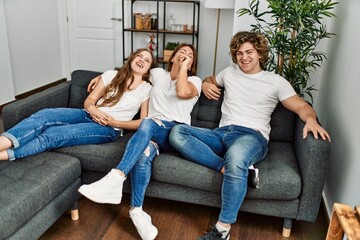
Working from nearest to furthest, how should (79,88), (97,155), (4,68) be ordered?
(97,155) < (79,88) < (4,68)

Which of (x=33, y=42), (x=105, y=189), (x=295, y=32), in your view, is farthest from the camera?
(x=33, y=42)

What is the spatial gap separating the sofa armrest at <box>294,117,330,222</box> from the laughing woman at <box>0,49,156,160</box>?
3.26ft

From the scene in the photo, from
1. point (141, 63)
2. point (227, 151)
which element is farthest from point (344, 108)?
point (141, 63)

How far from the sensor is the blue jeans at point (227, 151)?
1.76m

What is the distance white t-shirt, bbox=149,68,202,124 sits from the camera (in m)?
2.19

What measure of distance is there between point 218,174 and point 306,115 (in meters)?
0.60

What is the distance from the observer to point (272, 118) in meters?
2.27

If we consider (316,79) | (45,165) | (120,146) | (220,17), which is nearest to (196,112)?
(120,146)

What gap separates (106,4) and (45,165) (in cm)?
348

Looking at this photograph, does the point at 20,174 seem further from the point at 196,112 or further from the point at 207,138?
the point at 196,112

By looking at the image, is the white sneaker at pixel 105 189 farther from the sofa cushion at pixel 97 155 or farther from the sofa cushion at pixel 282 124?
the sofa cushion at pixel 282 124

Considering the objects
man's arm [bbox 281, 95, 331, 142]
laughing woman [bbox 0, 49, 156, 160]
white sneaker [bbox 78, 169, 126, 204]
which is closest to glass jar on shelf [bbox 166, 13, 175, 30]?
laughing woman [bbox 0, 49, 156, 160]

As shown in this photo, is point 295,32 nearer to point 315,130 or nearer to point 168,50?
point 315,130

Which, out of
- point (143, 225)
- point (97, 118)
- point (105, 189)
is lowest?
point (143, 225)
